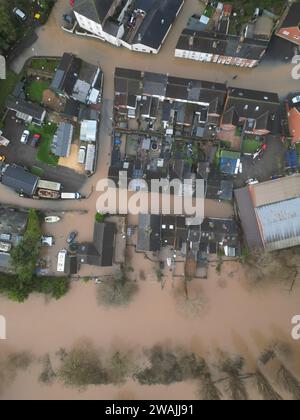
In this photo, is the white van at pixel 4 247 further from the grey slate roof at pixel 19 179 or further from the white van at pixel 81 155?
the white van at pixel 81 155

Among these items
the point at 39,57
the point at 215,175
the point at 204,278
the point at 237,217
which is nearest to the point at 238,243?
the point at 237,217

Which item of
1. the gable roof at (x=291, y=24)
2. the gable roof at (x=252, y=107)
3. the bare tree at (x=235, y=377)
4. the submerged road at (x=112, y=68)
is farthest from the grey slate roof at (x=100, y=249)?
the gable roof at (x=291, y=24)

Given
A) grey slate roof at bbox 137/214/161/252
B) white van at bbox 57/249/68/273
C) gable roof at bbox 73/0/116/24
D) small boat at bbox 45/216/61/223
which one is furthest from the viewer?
small boat at bbox 45/216/61/223

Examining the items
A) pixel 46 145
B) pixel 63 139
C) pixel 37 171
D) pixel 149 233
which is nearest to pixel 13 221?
pixel 37 171

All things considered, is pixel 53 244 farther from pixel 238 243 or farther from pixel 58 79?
pixel 238 243

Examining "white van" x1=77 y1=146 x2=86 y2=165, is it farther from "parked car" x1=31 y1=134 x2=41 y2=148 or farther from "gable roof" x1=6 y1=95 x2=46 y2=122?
"gable roof" x1=6 y1=95 x2=46 y2=122

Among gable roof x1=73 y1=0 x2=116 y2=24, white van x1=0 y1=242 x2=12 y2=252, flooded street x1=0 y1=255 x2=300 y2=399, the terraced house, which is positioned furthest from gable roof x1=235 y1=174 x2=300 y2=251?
white van x1=0 y1=242 x2=12 y2=252
